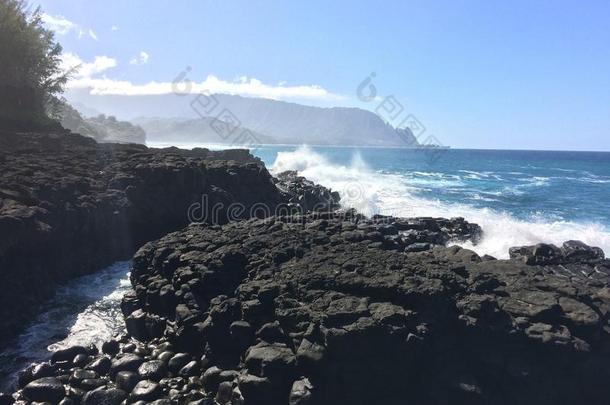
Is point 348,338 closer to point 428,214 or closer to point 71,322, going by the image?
point 71,322

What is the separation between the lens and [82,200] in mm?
18750

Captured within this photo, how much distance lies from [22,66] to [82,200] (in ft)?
60.9

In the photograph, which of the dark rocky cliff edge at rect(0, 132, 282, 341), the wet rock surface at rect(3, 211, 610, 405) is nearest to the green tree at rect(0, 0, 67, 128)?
the dark rocky cliff edge at rect(0, 132, 282, 341)

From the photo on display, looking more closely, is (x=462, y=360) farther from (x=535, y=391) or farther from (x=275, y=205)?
(x=275, y=205)

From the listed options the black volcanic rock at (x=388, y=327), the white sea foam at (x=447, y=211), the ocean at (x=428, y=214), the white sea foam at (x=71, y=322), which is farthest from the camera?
the white sea foam at (x=447, y=211)

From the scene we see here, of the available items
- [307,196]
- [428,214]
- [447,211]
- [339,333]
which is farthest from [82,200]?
[447,211]

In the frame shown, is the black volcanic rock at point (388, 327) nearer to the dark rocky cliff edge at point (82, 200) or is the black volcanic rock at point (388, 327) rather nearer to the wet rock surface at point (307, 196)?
the dark rocky cliff edge at point (82, 200)

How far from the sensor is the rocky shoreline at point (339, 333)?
32.1 feet

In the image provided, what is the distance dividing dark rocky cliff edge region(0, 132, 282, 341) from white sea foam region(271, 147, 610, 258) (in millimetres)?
11841

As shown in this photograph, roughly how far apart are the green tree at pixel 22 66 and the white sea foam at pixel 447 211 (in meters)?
23.6

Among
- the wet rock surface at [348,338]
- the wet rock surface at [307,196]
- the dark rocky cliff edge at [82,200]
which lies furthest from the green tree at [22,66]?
the wet rock surface at [348,338]

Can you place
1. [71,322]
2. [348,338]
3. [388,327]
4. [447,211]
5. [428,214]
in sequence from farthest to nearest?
[447,211], [428,214], [71,322], [388,327], [348,338]

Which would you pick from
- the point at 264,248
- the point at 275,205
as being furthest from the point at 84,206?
the point at 275,205

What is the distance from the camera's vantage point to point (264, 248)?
14.2 meters
